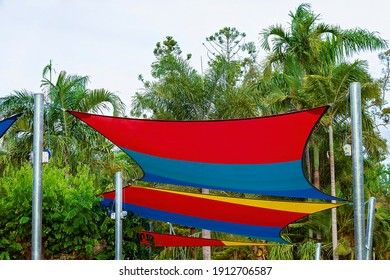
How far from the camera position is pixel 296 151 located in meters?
6.81

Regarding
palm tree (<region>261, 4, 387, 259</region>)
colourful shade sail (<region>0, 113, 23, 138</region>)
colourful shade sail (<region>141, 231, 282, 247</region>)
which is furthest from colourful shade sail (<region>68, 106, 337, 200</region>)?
palm tree (<region>261, 4, 387, 259</region>)

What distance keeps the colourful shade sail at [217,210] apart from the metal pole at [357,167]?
1.64 m

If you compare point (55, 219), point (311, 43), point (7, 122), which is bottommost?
point (55, 219)

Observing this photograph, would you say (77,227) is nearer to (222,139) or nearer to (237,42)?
(222,139)

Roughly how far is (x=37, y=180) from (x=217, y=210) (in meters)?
3.27

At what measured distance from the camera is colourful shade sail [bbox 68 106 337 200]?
655 centimetres

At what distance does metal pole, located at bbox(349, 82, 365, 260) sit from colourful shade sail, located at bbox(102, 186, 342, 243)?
5.38 ft

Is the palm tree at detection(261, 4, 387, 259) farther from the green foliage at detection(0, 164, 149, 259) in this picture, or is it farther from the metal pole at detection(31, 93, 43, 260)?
the metal pole at detection(31, 93, 43, 260)

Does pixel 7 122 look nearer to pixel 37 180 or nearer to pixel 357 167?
pixel 37 180

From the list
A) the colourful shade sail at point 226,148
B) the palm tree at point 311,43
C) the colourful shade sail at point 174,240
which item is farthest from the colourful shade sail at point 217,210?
the palm tree at point 311,43

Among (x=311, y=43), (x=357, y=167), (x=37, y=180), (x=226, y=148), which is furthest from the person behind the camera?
(x=311, y=43)

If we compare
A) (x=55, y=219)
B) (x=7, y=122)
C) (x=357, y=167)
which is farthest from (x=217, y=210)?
(x=7, y=122)

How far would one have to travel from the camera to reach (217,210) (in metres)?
9.06

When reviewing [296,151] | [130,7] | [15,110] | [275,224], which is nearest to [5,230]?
[275,224]
